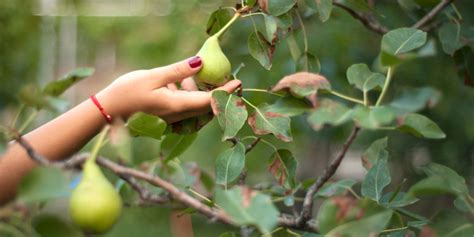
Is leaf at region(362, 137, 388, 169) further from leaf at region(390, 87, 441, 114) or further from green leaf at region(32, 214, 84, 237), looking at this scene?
green leaf at region(32, 214, 84, 237)

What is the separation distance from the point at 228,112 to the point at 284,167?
141 mm

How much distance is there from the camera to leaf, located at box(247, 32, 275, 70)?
83 centimetres

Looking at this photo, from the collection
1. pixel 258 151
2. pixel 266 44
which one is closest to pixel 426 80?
pixel 258 151

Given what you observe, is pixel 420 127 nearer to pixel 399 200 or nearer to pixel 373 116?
pixel 373 116

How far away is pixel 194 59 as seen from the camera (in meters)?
0.80

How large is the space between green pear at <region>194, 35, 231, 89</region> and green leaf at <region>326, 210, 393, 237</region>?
0.33 m

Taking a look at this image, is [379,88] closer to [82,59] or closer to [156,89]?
[156,89]

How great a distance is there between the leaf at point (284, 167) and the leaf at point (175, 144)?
0.11 meters

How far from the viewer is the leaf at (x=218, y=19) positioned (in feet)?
2.84

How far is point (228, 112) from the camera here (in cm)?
73

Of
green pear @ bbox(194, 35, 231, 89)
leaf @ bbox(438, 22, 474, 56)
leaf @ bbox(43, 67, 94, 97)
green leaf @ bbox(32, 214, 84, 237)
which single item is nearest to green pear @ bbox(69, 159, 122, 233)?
green leaf @ bbox(32, 214, 84, 237)

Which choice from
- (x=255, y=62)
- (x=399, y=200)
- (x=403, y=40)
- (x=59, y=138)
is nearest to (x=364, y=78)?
(x=403, y=40)

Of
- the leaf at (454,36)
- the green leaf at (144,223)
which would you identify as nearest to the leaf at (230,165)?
the leaf at (454,36)

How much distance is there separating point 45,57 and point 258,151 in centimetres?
250
